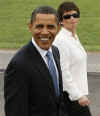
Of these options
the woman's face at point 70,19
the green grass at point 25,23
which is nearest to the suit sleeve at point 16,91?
the woman's face at point 70,19

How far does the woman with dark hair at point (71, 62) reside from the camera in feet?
11.3

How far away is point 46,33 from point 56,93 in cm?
48

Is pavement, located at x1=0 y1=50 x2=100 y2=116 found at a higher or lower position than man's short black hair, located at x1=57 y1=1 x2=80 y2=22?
lower

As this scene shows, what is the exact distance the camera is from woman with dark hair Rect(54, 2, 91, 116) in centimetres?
346

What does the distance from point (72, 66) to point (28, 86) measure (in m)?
1.19

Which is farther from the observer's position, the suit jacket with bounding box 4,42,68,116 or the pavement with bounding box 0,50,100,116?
the pavement with bounding box 0,50,100,116

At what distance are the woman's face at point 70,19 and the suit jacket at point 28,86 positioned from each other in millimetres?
1172

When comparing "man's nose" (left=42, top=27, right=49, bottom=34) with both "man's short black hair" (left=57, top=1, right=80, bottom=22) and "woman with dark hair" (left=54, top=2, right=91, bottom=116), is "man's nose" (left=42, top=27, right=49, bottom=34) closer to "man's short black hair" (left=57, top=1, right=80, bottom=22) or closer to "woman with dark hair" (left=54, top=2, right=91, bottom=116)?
"woman with dark hair" (left=54, top=2, right=91, bottom=116)

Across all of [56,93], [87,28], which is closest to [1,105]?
[56,93]

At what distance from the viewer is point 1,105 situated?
6.59 m

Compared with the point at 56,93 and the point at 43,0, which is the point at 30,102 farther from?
the point at 43,0

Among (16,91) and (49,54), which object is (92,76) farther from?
(16,91)

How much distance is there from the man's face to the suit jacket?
8 centimetres

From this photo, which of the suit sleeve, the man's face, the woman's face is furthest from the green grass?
the suit sleeve
